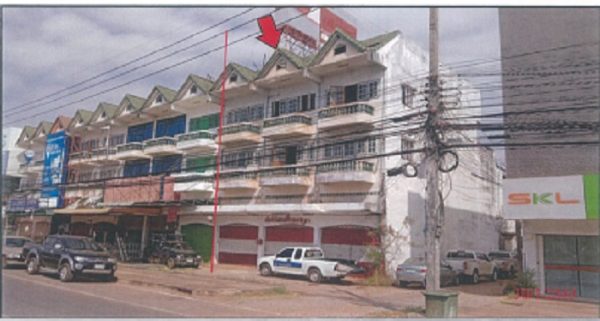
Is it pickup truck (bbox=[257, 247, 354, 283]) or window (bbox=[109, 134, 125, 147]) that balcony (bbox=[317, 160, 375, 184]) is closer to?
pickup truck (bbox=[257, 247, 354, 283])

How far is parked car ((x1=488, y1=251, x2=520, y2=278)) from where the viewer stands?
2003cm

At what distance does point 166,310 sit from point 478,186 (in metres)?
16.6

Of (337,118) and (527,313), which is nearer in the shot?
(527,313)

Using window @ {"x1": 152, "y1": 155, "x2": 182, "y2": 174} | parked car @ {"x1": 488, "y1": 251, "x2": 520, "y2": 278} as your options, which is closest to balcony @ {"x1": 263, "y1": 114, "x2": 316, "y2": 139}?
window @ {"x1": 152, "y1": 155, "x2": 182, "y2": 174}

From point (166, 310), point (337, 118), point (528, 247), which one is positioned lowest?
point (166, 310)

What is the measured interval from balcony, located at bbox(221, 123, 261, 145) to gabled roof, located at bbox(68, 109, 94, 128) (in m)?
5.51

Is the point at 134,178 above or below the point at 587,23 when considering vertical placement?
below

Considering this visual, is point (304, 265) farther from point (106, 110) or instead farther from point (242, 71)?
point (106, 110)

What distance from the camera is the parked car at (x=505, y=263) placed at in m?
20.0

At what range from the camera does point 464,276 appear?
1788 centimetres

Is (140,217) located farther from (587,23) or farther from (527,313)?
(587,23)

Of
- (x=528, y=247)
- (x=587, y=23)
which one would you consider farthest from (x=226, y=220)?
(x=587, y=23)

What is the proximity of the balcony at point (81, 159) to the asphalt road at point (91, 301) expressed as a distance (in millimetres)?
6906

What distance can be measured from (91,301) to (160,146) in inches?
469
